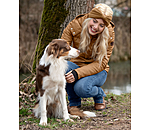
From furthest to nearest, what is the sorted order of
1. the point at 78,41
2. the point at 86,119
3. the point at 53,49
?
the point at 78,41, the point at 86,119, the point at 53,49

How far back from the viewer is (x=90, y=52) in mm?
3357

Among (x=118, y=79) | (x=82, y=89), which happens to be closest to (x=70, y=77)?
(x=82, y=89)

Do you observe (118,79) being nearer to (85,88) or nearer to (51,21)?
(51,21)

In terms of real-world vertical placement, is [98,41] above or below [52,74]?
above

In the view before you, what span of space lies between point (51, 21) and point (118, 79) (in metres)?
4.06

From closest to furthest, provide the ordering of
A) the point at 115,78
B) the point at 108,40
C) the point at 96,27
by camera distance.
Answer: the point at 96,27
the point at 108,40
the point at 115,78

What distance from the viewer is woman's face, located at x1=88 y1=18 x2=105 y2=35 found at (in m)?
3.03

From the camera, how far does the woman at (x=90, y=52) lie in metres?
3.06

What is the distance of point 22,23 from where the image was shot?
11.1 meters

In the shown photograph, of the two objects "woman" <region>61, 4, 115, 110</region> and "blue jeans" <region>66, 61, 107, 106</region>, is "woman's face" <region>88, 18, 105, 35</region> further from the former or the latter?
"blue jeans" <region>66, 61, 107, 106</region>

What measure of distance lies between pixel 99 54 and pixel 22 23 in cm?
879
